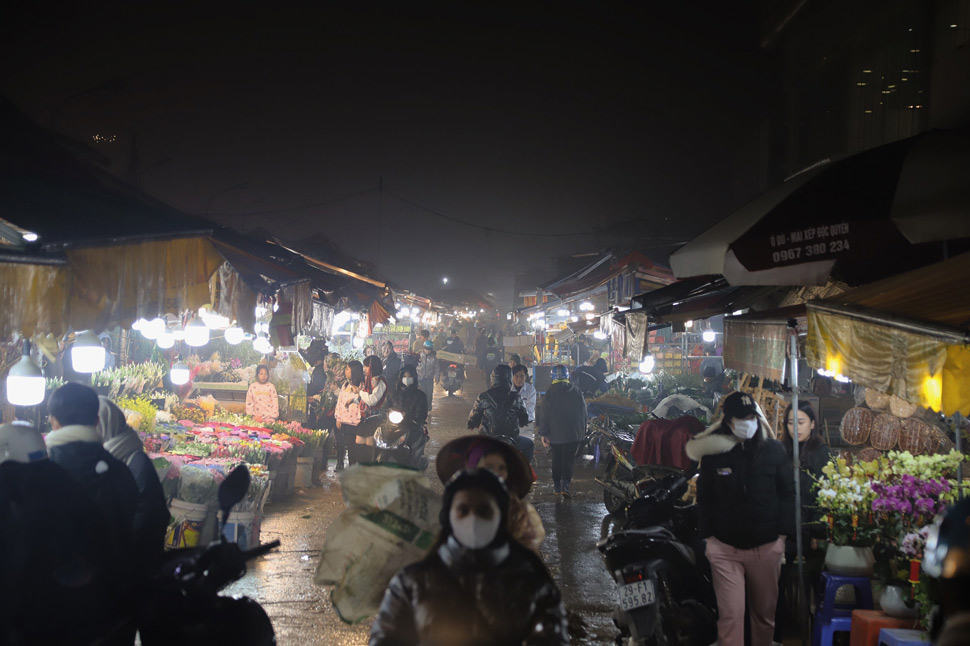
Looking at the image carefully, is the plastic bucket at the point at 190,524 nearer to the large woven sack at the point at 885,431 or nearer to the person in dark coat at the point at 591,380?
the large woven sack at the point at 885,431

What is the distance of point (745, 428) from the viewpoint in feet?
15.3

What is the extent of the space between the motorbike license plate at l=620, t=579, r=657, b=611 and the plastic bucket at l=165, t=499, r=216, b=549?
4.44 metres

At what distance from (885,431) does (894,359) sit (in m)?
5.27

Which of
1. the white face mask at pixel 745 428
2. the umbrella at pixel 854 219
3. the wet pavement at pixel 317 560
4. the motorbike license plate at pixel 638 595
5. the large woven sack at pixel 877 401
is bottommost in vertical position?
the wet pavement at pixel 317 560

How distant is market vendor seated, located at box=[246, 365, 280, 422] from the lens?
11.3m

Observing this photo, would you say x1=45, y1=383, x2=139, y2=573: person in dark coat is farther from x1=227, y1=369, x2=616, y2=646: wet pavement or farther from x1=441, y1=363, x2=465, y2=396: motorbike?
x1=441, y1=363, x2=465, y2=396: motorbike

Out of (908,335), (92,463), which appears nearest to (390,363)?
(92,463)

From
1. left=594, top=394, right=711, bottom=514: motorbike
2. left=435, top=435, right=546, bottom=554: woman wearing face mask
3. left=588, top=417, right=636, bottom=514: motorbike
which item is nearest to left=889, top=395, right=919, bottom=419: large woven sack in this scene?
left=594, top=394, right=711, bottom=514: motorbike

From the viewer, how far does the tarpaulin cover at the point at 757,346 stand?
562 cm

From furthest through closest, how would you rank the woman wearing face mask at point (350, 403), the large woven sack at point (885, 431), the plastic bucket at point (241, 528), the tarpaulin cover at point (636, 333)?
the woman wearing face mask at point (350, 403) → the tarpaulin cover at point (636, 333) → the large woven sack at point (885, 431) → the plastic bucket at point (241, 528)

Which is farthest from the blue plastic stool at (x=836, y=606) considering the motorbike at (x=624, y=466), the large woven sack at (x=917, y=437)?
the large woven sack at (x=917, y=437)

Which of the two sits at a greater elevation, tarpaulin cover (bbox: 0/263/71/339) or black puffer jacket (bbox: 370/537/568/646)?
tarpaulin cover (bbox: 0/263/71/339)

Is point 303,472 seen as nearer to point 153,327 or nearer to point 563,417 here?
point 153,327

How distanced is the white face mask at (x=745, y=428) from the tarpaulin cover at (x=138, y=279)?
15.1 feet
